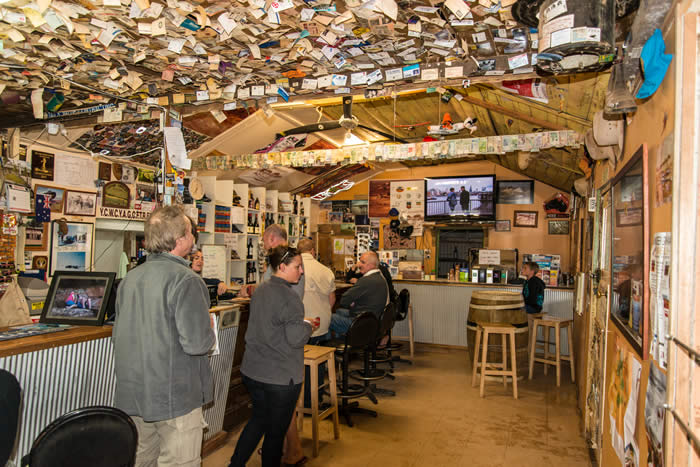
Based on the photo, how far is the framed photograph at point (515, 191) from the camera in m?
9.05

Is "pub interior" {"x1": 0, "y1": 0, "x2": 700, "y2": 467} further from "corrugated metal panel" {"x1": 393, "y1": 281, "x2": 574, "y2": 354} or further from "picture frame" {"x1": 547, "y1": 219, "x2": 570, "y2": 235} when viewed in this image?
"picture frame" {"x1": 547, "y1": 219, "x2": 570, "y2": 235}

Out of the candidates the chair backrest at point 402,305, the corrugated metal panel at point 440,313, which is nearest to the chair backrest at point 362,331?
the chair backrest at point 402,305

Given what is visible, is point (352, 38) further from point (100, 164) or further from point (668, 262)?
point (100, 164)

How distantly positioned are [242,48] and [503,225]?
745 cm

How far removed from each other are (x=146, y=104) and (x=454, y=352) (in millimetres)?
5492

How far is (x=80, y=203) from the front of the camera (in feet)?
15.5

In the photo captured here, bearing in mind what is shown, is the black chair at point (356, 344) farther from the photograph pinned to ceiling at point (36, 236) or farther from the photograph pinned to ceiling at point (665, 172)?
the photograph pinned to ceiling at point (36, 236)

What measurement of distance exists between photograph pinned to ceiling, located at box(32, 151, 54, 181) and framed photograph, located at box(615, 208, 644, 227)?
4683mm

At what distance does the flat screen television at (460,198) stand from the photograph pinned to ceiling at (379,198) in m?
1.07

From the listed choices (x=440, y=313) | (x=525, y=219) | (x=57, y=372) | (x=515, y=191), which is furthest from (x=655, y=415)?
(x=515, y=191)

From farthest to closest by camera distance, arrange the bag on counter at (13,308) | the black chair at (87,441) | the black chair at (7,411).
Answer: the bag on counter at (13,308), the black chair at (7,411), the black chair at (87,441)

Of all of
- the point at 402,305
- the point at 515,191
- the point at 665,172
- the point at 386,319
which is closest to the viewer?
the point at 665,172

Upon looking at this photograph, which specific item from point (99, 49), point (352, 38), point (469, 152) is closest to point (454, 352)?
point (469, 152)

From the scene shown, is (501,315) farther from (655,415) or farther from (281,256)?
(655,415)
